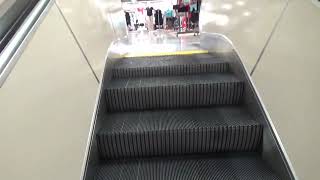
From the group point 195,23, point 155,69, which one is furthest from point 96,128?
point 195,23

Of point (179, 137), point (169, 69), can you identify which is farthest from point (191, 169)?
point (169, 69)

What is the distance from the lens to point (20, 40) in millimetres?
1112

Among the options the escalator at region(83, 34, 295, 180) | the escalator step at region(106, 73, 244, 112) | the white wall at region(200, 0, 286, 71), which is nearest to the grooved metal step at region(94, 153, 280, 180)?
the escalator at region(83, 34, 295, 180)

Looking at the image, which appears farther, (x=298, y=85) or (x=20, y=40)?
(x=298, y=85)

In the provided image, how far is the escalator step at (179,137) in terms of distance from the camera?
6.31 feet

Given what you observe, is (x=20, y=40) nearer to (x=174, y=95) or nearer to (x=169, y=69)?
(x=174, y=95)

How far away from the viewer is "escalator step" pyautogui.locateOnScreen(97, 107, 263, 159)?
1925 mm

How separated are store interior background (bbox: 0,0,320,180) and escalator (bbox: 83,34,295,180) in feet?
0.56

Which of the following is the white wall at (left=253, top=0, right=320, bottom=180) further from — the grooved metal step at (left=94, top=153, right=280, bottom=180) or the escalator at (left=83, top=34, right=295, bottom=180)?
the grooved metal step at (left=94, top=153, right=280, bottom=180)

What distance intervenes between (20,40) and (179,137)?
3.93 feet

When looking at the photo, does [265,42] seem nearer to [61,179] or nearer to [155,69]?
Result: [155,69]

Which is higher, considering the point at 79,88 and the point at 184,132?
the point at 79,88

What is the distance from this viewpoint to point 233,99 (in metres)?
2.30

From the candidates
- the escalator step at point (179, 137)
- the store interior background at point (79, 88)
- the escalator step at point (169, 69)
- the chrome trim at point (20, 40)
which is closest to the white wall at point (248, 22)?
the store interior background at point (79, 88)
